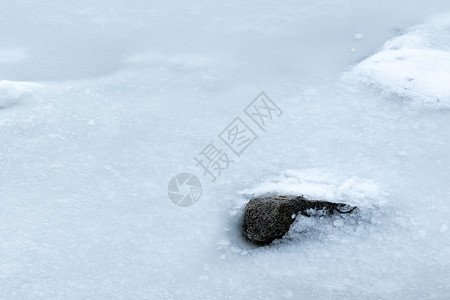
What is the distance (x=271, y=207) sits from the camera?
13.8 feet

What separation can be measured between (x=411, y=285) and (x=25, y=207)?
11.1 ft

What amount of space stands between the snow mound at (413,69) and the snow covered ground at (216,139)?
0.02m

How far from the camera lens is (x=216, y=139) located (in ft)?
17.1

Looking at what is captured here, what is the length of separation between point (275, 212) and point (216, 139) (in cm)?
133

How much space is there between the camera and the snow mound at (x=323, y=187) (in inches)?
175

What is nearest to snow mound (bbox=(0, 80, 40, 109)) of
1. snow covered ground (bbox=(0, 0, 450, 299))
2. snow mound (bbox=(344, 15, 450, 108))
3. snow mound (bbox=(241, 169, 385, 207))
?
snow covered ground (bbox=(0, 0, 450, 299))

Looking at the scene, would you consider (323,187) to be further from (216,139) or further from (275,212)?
(216,139)

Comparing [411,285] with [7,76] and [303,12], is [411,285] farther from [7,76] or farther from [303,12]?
[7,76]

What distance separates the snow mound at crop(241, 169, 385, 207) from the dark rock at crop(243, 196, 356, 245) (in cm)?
11

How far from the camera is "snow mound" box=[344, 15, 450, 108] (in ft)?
18.5

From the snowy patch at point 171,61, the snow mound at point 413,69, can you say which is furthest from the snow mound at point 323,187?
the snowy patch at point 171,61

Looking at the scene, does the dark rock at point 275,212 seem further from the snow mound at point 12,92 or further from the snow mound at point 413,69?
the snow mound at point 12,92

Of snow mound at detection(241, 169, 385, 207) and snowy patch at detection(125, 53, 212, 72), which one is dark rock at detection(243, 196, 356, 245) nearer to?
snow mound at detection(241, 169, 385, 207)

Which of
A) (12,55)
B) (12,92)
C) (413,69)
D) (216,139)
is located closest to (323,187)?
(216,139)
